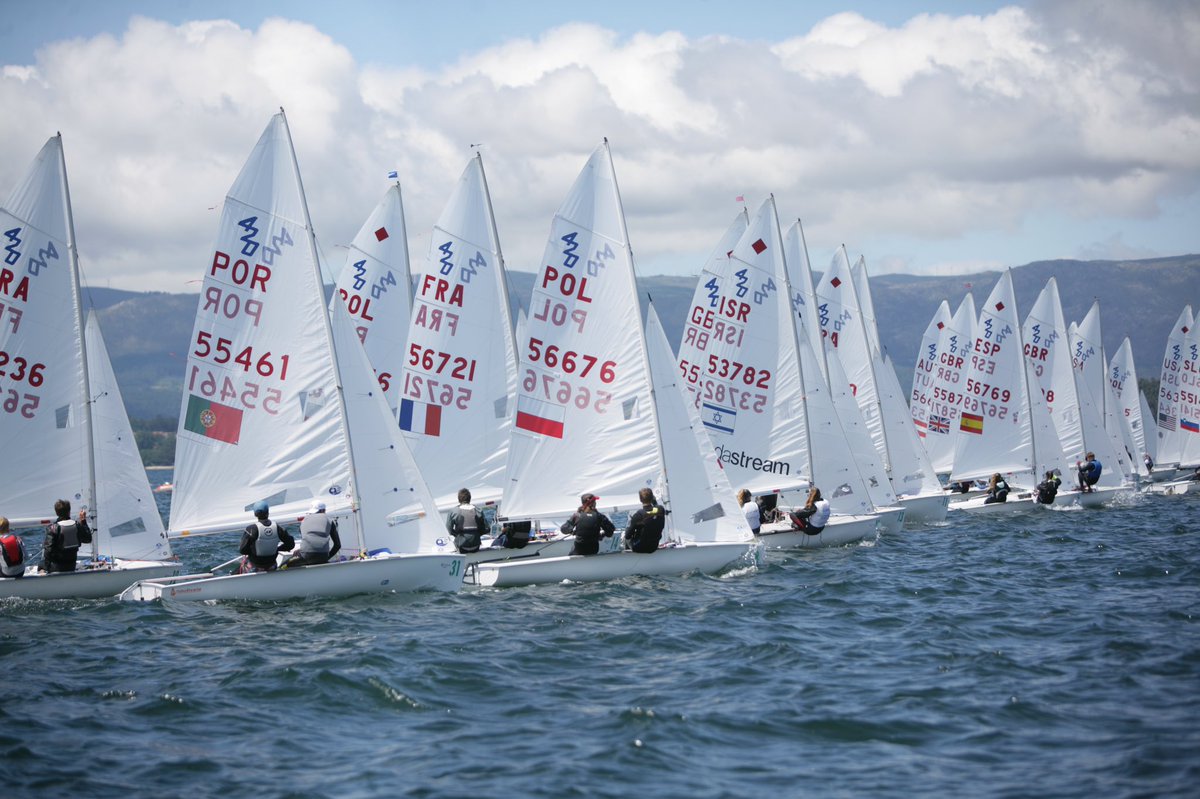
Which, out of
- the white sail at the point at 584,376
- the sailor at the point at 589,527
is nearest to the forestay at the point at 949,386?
the white sail at the point at 584,376

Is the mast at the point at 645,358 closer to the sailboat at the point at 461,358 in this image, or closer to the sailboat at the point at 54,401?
the sailboat at the point at 461,358

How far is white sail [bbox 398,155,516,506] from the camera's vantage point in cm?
2202

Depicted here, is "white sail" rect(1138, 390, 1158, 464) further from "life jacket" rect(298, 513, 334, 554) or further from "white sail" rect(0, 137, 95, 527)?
"white sail" rect(0, 137, 95, 527)

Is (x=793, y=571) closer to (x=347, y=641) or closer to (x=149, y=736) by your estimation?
(x=347, y=641)

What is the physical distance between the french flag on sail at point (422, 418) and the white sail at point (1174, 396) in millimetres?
29513

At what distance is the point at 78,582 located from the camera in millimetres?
16953

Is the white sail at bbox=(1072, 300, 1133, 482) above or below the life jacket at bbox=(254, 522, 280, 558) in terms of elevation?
above

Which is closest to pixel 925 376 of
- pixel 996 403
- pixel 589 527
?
pixel 996 403

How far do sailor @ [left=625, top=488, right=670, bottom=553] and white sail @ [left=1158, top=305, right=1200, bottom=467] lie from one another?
29854mm

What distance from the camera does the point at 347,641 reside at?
14.1 meters

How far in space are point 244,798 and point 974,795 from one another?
5.45 m

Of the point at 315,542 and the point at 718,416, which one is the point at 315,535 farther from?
the point at 718,416

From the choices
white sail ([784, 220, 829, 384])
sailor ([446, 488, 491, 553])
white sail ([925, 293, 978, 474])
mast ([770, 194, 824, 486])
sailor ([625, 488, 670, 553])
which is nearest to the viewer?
sailor ([625, 488, 670, 553])

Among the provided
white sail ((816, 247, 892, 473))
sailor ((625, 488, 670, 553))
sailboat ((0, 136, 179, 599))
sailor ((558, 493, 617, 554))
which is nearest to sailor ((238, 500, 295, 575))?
sailboat ((0, 136, 179, 599))
